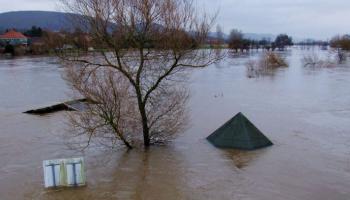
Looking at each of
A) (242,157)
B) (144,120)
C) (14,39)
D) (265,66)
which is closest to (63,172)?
(144,120)

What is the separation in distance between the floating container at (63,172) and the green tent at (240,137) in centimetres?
641

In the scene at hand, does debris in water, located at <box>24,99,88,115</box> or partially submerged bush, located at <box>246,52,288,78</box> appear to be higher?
partially submerged bush, located at <box>246,52,288,78</box>

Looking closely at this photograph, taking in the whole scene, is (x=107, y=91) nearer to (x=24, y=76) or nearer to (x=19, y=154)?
(x=19, y=154)

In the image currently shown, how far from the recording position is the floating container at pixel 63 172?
38.7ft

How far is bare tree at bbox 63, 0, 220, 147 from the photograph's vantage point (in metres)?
14.5

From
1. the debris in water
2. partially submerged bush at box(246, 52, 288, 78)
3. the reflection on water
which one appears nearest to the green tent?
the reflection on water

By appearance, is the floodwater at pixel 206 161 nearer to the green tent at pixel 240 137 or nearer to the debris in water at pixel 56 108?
the green tent at pixel 240 137

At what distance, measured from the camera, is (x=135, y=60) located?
1557 cm

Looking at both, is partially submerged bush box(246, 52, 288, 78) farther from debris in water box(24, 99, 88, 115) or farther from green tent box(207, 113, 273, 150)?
green tent box(207, 113, 273, 150)

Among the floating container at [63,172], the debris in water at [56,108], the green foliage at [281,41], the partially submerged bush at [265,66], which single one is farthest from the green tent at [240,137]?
the green foliage at [281,41]

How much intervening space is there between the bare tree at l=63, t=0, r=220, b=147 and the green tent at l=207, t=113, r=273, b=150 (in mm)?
1909

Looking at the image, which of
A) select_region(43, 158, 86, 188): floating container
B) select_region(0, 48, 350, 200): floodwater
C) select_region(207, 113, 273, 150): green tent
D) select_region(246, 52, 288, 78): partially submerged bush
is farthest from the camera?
select_region(246, 52, 288, 78): partially submerged bush

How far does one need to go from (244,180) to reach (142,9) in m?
6.23

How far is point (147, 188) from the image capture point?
493 inches
